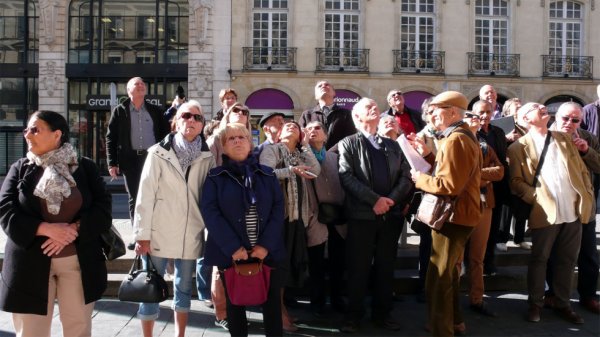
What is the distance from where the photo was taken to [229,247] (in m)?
4.49

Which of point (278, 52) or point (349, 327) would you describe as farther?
point (278, 52)

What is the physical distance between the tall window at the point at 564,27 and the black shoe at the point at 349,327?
23816 mm

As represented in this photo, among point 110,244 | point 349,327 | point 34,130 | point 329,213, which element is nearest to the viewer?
point 34,130

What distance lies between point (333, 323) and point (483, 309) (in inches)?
62.3

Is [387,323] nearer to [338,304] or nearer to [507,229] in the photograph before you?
[338,304]

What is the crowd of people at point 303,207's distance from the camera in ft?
13.6

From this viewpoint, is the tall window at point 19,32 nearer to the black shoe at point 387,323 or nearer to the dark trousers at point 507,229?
the dark trousers at point 507,229

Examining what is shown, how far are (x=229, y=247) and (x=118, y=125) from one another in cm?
336

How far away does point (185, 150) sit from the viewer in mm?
5066

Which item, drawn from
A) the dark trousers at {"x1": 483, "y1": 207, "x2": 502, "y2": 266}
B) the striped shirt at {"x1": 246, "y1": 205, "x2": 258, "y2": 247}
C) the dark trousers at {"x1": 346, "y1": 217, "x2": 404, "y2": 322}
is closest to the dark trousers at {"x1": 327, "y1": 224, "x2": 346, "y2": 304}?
the dark trousers at {"x1": 346, "y1": 217, "x2": 404, "y2": 322}

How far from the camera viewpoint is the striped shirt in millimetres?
4609

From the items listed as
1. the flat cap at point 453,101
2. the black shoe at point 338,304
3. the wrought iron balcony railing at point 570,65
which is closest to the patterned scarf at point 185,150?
the flat cap at point 453,101

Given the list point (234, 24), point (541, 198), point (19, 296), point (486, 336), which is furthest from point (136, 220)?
point (234, 24)

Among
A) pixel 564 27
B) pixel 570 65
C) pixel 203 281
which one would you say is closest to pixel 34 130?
pixel 203 281
